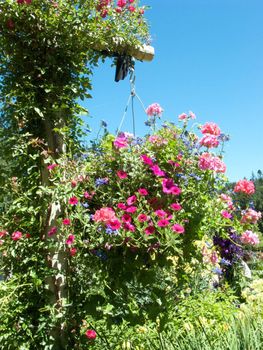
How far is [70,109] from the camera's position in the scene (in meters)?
2.91

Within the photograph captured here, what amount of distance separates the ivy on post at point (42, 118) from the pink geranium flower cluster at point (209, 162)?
88 centimetres

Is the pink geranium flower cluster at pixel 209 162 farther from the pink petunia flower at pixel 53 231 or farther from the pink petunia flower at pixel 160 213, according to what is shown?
the pink petunia flower at pixel 53 231

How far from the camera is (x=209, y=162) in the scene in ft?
8.14

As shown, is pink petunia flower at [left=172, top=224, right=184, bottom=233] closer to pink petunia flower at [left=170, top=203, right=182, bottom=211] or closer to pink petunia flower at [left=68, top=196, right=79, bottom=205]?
pink petunia flower at [left=170, top=203, right=182, bottom=211]

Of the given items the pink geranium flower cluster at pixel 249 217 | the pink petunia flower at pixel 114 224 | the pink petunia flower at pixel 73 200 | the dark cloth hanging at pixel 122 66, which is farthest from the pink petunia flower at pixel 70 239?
the dark cloth hanging at pixel 122 66

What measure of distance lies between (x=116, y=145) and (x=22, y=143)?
787 mm

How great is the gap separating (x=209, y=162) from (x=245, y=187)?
3.97 ft

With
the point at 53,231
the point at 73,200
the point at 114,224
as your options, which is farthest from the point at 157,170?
the point at 53,231

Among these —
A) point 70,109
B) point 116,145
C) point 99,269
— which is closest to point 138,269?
point 99,269

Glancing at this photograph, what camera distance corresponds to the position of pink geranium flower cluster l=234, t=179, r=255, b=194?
11.5ft

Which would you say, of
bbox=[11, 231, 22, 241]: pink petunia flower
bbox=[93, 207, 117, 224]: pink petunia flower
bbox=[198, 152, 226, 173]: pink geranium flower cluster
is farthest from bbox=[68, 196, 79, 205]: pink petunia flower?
bbox=[198, 152, 226, 173]: pink geranium flower cluster

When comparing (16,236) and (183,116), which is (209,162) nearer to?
(183,116)

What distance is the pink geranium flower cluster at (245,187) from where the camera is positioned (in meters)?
3.52

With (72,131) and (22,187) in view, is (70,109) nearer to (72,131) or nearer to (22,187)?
(72,131)
